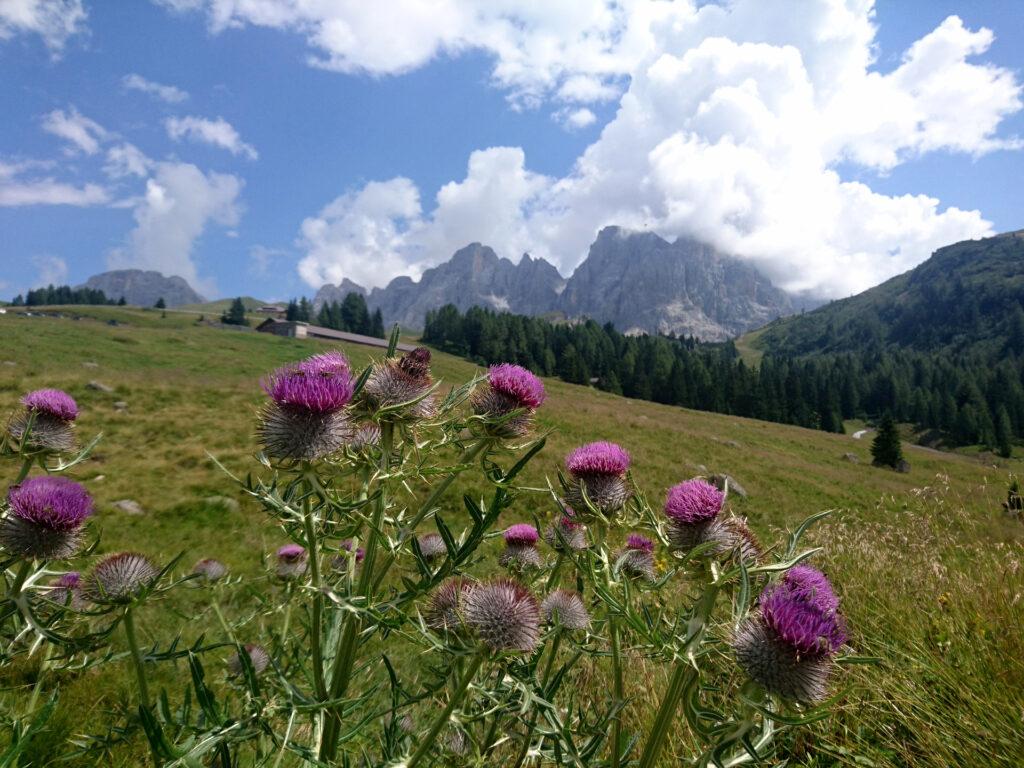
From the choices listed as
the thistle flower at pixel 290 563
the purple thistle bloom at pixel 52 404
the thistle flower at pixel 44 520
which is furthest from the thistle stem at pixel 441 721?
the purple thistle bloom at pixel 52 404

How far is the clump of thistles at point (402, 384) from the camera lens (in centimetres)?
307

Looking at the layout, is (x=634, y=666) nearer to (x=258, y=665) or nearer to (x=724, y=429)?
(x=258, y=665)

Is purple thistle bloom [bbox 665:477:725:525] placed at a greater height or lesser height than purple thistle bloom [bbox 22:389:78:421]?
lesser

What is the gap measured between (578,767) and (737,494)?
20.7 meters

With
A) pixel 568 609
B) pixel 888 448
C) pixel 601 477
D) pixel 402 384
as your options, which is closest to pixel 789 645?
pixel 601 477

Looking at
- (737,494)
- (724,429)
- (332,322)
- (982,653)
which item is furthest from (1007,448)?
(332,322)

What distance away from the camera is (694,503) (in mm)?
3172

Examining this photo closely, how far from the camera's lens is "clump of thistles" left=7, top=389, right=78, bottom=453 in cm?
367

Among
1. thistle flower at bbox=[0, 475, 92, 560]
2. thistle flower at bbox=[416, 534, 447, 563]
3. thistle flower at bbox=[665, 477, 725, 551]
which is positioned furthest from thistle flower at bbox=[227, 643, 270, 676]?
thistle flower at bbox=[665, 477, 725, 551]

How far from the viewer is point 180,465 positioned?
1573cm

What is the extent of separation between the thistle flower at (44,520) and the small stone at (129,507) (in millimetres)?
→ 10643

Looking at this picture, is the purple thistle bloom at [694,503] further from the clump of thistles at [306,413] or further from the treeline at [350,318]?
the treeline at [350,318]

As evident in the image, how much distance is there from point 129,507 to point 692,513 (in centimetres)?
1362

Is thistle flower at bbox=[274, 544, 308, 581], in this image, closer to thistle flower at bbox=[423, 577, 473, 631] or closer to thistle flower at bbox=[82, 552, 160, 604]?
thistle flower at bbox=[82, 552, 160, 604]
